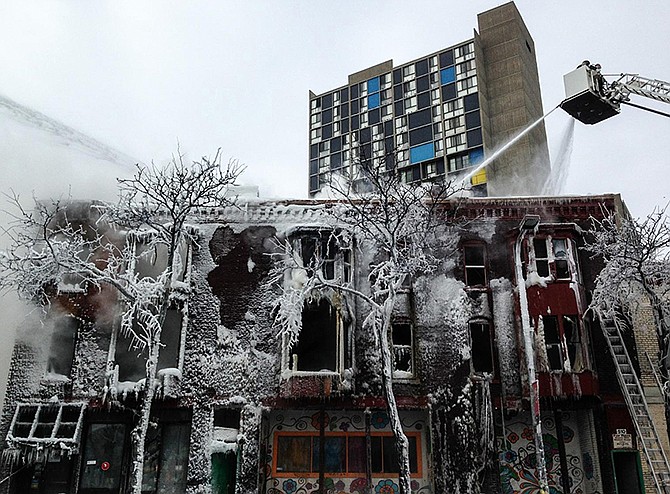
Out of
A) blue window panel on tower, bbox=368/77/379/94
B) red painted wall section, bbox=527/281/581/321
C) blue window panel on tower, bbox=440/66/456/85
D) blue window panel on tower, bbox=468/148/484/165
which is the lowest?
red painted wall section, bbox=527/281/581/321

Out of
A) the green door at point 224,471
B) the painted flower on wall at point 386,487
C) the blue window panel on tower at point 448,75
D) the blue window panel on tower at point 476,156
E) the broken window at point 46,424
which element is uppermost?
the blue window panel on tower at point 448,75

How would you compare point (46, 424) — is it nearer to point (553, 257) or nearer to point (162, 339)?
point (162, 339)

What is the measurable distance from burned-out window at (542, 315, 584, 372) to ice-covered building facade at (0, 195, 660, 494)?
0.07 meters

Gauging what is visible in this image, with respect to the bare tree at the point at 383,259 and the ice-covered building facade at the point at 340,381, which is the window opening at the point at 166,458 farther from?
the bare tree at the point at 383,259

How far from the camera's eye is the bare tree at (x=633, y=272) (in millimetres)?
16234

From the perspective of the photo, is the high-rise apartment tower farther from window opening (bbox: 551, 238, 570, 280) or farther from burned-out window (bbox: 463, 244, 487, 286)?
burned-out window (bbox: 463, 244, 487, 286)

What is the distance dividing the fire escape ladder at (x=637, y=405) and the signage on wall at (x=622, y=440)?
1.51 feet

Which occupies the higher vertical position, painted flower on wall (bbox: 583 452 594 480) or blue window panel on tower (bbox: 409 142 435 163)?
blue window panel on tower (bbox: 409 142 435 163)

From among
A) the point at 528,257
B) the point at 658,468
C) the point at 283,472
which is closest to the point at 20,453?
the point at 283,472

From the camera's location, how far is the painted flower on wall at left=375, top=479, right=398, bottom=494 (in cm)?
2014

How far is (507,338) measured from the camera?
66.8ft

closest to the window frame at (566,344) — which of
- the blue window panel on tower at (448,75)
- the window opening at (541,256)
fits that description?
the window opening at (541,256)

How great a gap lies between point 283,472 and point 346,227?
28.7ft

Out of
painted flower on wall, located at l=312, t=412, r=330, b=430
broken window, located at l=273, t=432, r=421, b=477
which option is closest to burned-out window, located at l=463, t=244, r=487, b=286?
broken window, located at l=273, t=432, r=421, b=477
